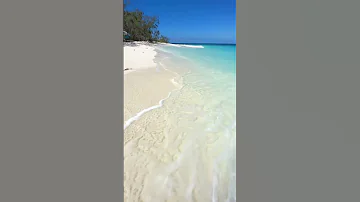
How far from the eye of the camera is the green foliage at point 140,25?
913cm

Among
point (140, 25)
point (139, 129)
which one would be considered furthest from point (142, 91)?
point (140, 25)

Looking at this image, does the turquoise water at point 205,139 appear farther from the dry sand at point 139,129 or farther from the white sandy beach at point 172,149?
the dry sand at point 139,129

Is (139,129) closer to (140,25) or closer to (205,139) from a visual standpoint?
(205,139)

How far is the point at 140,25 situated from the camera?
1010 cm

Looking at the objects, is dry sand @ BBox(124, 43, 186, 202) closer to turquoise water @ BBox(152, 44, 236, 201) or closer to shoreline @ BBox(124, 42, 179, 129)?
shoreline @ BBox(124, 42, 179, 129)

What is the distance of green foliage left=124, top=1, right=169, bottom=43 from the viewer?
913cm
